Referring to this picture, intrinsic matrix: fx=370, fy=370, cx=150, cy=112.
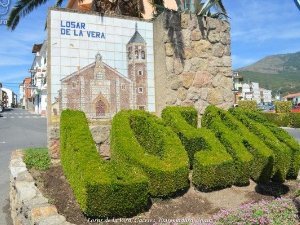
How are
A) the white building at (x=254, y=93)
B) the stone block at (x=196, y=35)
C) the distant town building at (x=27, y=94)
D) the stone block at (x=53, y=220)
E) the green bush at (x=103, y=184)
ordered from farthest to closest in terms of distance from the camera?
1. the white building at (x=254, y=93)
2. the distant town building at (x=27, y=94)
3. the stone block at (x=196, y=35)
4. the green bush at (x=103, y=184)
5. the stone block at (x=53, y=220)

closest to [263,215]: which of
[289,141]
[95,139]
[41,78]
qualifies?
[289,141]

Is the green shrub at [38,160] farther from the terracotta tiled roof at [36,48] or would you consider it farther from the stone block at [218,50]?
the terracotta tiled roof at [36,48]

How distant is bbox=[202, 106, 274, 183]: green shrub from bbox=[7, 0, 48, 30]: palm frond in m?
10.3

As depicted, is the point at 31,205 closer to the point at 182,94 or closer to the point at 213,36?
the point at 182,94

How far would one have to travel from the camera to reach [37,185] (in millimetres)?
6008

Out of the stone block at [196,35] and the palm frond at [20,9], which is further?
the palm frond at [20,9]

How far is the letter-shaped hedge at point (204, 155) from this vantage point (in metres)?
5.69

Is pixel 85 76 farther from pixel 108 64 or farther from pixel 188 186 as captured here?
pixel 188 186

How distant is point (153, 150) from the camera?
6180 mm

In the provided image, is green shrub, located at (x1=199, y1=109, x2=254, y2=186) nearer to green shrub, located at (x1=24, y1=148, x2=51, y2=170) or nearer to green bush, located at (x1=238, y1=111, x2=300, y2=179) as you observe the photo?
green bush, located at (x1=238, y1=111, x2=300, y2=179)

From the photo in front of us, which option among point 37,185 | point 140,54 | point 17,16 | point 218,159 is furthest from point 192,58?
point 17,16

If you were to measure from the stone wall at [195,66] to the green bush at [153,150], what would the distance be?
124cm

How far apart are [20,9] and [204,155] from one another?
11.6 meters

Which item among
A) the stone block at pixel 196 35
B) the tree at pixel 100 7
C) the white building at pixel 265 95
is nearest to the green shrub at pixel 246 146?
the stone block at pixel 196 35
